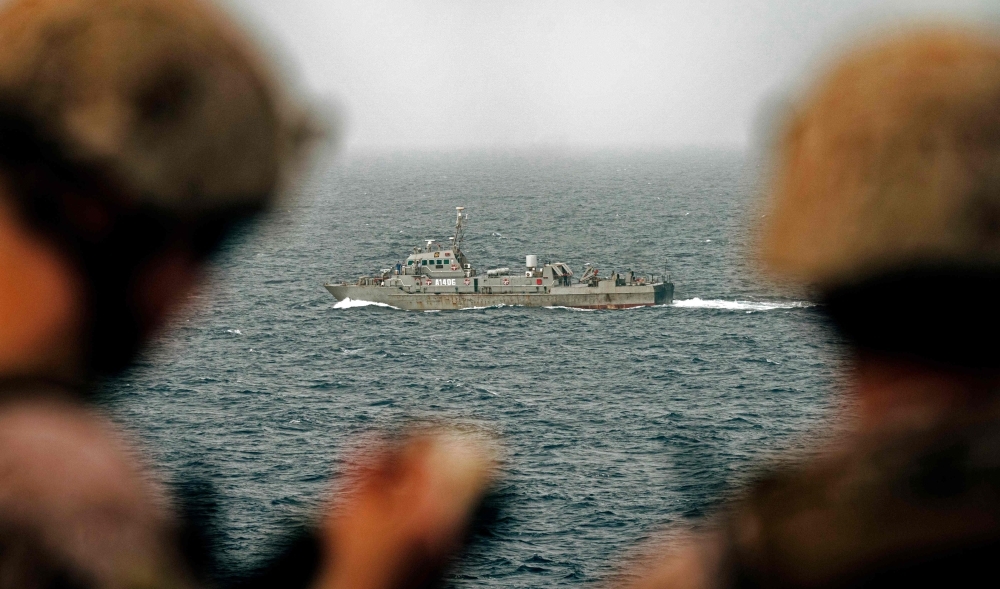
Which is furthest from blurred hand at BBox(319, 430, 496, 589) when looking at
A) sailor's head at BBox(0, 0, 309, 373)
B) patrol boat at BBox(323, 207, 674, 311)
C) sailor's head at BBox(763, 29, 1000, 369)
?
patrol boat at BBox(323, 207, 674, 311)

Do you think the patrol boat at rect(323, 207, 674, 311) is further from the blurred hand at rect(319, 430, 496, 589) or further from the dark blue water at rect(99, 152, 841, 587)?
the blurred hand at rect(319, 430, 496, 589)

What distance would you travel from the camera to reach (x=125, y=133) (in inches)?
127

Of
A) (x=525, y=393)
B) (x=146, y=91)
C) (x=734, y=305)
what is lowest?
(x=525, y=393)

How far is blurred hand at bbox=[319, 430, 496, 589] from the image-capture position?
4.00 metres

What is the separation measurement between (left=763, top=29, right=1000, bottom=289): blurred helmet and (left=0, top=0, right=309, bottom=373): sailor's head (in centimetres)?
153

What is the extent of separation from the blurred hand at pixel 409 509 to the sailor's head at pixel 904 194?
4.84ft

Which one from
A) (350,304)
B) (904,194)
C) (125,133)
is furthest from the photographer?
(350,304)

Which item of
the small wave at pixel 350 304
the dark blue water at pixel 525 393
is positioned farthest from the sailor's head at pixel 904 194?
the small wave at pixel 350 304

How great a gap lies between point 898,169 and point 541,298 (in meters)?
113

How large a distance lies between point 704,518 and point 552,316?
111251 mm

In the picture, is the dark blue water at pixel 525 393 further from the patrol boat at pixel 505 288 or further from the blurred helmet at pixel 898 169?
the blurred helmet at pixel 898 169

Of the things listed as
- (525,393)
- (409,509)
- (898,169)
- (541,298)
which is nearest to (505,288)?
(541,298)

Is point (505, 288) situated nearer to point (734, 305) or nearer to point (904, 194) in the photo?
point (734, 305)

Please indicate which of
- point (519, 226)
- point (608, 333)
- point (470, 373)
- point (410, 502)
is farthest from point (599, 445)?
point (519, 226)
